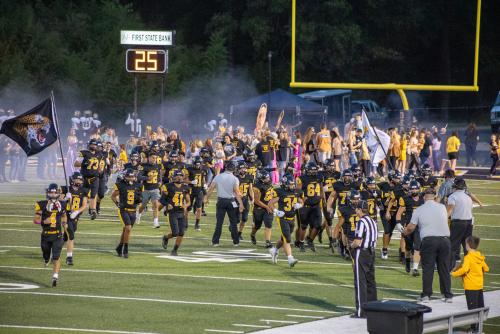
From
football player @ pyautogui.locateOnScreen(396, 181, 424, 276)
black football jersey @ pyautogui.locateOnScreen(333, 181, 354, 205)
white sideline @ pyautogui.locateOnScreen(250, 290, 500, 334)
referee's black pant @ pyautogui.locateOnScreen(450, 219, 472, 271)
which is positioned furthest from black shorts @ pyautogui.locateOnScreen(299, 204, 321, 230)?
white sideline @ pyautogui.locateOnScreen(250, 290, 500, 334)

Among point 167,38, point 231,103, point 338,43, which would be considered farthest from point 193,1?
point 167,38

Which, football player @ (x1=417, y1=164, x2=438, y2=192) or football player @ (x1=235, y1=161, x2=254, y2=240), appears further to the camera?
football player @ (x1=235, y1=161, x2=254, y2=240)

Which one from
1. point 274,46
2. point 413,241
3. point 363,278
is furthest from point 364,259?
point 274,46

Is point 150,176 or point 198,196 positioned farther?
point 150,176

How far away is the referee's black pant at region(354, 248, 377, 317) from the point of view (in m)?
16.1

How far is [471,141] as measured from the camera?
4506cm

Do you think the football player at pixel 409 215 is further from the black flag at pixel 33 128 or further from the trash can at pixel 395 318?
the trash can at pixel 395 318

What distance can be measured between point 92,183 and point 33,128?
5217 millimetres

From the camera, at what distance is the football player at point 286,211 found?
20.5 metres

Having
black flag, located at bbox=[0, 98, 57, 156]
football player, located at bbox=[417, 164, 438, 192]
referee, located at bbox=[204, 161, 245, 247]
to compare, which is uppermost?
black flag, located at bbox=[0, 98, 57, 156]

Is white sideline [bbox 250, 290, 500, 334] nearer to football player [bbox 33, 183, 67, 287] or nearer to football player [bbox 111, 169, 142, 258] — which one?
football player [bbox 33, 183, 67, 287]

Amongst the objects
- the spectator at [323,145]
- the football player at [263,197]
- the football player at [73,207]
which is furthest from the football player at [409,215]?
the spectator at [323,145]

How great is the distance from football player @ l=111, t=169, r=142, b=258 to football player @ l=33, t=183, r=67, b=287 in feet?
9.28

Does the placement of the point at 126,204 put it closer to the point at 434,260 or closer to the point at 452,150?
the point at 434,260
